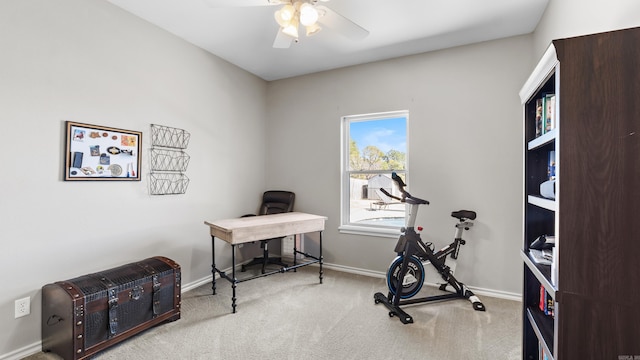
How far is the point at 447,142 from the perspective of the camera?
3.34 metres

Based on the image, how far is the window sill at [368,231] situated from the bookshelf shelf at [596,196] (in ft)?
8.28

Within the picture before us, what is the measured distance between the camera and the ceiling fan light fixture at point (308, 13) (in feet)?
6.19

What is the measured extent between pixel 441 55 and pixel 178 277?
141 inches

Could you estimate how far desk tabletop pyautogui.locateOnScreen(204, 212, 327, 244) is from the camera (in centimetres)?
278

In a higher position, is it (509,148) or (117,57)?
(117,57)

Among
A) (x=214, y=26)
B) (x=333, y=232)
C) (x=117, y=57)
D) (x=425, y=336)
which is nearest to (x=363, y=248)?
(x=333, y=232)

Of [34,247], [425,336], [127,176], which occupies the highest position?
[127,176]

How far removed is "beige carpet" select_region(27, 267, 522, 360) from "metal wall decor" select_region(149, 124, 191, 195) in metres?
1.17

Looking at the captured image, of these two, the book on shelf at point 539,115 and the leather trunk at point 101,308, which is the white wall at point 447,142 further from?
the leather trunk at point 101,308

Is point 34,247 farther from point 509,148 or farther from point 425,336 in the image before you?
point 509,148

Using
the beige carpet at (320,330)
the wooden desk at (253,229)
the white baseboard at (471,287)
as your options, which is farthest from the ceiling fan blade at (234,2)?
the white baseboard at (471,287)

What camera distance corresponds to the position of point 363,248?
3830 millimetres

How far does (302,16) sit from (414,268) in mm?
2398

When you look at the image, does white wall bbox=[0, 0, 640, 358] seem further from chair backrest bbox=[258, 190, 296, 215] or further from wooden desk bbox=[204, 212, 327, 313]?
wooden desk bbox=[204, 212, 327, 313]
